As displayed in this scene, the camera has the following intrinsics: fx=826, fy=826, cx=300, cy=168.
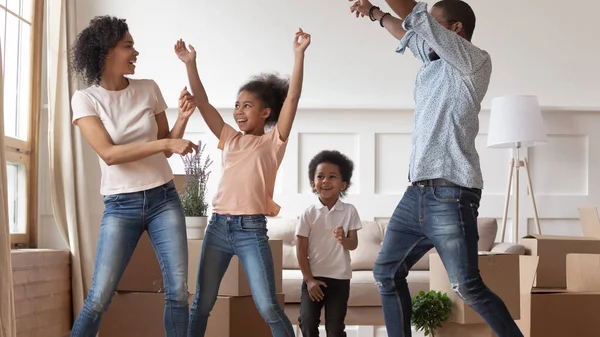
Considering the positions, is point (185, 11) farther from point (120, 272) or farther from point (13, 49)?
point (120, 272)

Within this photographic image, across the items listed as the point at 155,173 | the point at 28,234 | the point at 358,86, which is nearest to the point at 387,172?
the point at 358,86

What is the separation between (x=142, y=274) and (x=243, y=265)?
1.07 m

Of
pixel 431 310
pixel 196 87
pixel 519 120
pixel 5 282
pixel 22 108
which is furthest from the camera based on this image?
pixel 519 120

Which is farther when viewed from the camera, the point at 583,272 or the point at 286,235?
the point at 286,235

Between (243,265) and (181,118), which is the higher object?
(181,118)

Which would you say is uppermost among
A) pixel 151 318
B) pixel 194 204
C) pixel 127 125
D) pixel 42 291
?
pixel 127 125

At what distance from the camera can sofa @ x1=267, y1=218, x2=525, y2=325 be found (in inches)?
174

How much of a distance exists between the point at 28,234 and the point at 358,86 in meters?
2.33

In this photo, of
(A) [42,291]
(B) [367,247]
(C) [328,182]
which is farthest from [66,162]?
(B) [367,247]

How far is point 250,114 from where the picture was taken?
118 inches

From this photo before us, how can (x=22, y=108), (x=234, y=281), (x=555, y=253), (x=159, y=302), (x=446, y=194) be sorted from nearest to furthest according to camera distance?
(x=446, y=194) → (x=234, y=281) → (x=159, y=302) → (x=555, y=253) → (x=22, y=108)

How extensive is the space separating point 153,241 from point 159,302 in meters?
0.96

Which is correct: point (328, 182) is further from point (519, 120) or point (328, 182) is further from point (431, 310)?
point (519, 120)

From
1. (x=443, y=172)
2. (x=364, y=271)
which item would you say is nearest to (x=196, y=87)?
(x=443, y=172)
